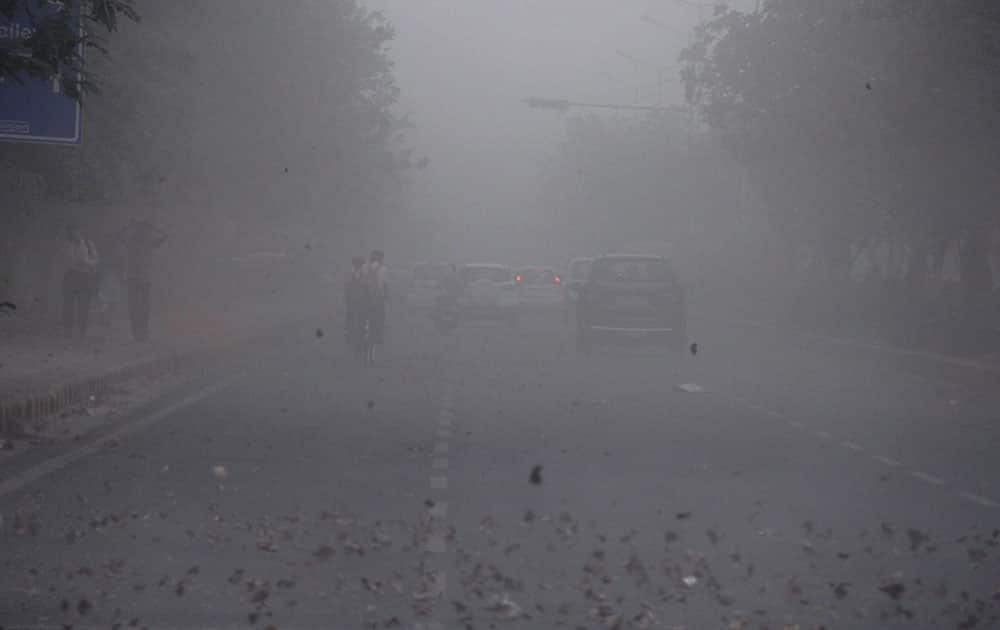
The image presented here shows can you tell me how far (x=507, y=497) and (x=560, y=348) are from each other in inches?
880

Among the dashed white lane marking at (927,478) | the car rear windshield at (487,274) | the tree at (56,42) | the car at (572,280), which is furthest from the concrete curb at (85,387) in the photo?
the car at (572,280)

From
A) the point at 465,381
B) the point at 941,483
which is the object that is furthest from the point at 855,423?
the point at 465,381

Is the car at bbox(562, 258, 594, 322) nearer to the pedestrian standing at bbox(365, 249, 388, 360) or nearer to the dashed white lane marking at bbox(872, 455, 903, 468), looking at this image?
the pedestrian standing at bbox(365, 249, 388, 360)

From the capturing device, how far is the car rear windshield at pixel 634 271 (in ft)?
96.7

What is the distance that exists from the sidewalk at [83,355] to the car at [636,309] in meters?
7.42

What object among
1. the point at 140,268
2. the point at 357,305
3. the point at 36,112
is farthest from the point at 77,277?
the point at 36,112

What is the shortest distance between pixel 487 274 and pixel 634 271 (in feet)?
42.0

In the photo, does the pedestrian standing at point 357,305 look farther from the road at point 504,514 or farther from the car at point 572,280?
the car at point 572,280

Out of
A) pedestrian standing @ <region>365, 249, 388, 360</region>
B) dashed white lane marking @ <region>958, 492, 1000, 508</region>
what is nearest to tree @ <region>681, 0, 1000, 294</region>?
pedestrian standing @ <region>365, 249, 388, 360</region>

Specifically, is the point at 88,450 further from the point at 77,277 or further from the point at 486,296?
the point at 486,296

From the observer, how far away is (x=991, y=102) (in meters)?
24.2

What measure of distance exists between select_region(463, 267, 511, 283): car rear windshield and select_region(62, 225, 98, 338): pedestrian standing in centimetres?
1595

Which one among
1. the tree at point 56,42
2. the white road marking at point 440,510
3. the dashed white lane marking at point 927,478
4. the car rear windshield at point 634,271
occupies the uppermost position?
the tree at point 56,42

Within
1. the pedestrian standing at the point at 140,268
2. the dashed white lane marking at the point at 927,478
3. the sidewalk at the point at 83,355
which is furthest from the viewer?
the pedestrian standing at the point at 140,268
